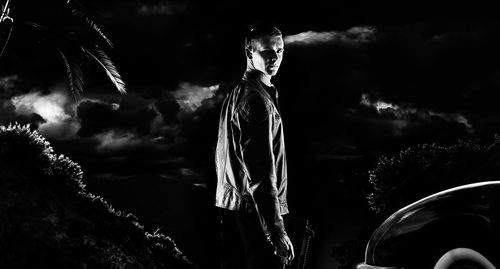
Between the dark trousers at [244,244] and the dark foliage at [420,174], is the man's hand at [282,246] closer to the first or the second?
the dark trousers at [244,244]

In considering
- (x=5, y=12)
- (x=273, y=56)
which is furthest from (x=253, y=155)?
(x=5, y=12)

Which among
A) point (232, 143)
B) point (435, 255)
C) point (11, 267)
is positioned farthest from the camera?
point (11, 267)

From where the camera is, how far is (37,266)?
5066 millimetres

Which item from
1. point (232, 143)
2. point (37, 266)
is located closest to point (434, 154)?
point (37, 266)

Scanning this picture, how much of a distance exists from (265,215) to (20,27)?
7.19 m

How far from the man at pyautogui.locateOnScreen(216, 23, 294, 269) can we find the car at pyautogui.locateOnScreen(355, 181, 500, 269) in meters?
0.48

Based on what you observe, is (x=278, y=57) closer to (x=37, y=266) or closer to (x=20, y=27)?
(x=37, y=266)

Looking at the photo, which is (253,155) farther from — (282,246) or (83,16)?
(83,16)

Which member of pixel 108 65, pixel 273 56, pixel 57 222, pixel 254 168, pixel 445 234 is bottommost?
pixel 445 234

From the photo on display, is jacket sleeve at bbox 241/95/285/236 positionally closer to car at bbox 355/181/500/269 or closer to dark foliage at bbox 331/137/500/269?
car at bbox 355/181/500/269

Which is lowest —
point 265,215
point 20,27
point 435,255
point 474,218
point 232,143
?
point 435,255

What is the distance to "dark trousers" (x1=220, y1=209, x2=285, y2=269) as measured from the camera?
2.02 meters

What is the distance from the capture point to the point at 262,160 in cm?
209

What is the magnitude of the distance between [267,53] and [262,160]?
0.63 meters
